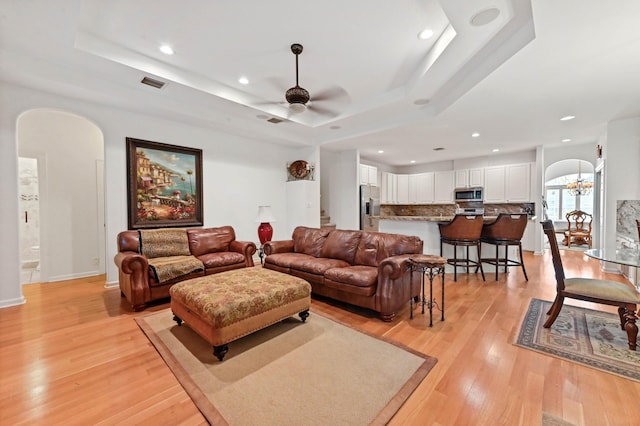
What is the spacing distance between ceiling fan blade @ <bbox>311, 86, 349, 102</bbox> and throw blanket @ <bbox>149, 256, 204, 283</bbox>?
2.99 meters

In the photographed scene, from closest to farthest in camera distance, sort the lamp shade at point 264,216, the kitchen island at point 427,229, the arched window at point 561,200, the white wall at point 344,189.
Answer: the kitchen island at point 427,229 → the lamp shade at point 264,216 → the white wall at point 344,189 → the arched window at point 561,200

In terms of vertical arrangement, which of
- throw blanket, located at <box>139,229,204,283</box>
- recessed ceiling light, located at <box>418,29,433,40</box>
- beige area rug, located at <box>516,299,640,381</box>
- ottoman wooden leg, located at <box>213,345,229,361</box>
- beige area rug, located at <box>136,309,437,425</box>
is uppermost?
recessed ceiling light, located at <box>418,29,433,40</box>

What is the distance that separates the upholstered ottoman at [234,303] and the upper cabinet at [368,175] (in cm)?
485

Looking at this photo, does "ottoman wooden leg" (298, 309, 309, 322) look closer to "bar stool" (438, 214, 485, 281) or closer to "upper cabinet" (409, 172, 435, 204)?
"bar stool" (438, 214, 485, 281)

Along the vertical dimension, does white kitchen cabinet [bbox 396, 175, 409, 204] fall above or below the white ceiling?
below

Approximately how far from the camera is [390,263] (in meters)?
2.71

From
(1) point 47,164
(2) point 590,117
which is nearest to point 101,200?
(1) point 47,164

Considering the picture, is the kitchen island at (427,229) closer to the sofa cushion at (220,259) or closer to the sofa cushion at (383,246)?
the sofa cushion at (383,246)

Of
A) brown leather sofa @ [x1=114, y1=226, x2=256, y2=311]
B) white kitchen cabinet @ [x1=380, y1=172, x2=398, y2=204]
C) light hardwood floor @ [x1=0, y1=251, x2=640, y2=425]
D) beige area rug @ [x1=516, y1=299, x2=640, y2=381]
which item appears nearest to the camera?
light hardwood floor @ [x1=0, y1=251, x2=640, y2=425]

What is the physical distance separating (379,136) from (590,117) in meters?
3.28

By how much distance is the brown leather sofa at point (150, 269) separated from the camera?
3057mm

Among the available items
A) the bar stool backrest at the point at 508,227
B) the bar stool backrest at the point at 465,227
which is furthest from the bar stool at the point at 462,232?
the bar stool backrest at the point at 508,227

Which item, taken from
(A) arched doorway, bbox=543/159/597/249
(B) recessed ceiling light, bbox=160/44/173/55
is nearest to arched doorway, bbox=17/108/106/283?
(B) recessed ceiling light, bbox=160/44/173/55

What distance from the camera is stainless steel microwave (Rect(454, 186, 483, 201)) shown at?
24.2 ft
